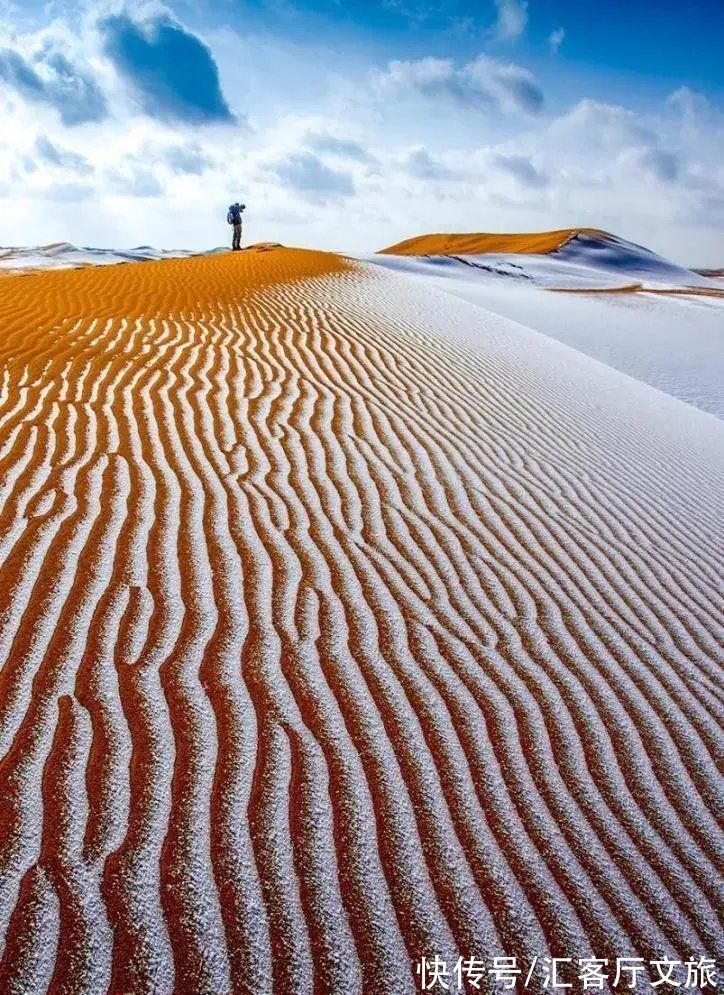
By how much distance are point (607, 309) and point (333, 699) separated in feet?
75.2

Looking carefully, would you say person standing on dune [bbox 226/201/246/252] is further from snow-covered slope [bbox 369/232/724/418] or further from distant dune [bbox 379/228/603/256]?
distant dune [bbox 379/228/603/256]

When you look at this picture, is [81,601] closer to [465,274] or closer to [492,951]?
[492,951]

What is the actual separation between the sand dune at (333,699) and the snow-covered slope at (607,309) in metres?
8.55

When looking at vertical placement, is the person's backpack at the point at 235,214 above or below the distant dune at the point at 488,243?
below

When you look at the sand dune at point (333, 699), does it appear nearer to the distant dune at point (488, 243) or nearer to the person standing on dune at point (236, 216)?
the person standing on dune at point (236, 216)

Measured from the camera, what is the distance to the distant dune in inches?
1887

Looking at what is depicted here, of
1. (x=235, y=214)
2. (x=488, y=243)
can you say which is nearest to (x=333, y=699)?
(x=235, y=214)

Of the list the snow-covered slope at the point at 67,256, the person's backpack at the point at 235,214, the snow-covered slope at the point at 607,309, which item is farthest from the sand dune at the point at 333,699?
the snow-covered slope at the point at 67,256

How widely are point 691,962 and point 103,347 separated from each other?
7.96 meters

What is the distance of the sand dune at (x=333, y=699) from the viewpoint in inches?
83.4

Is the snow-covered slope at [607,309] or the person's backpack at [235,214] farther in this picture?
the person's backpack at [235,214]

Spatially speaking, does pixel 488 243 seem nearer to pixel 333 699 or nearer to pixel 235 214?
pixel 235 214

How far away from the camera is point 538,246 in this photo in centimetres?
4762

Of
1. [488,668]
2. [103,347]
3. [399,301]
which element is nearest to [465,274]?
[399,301]
